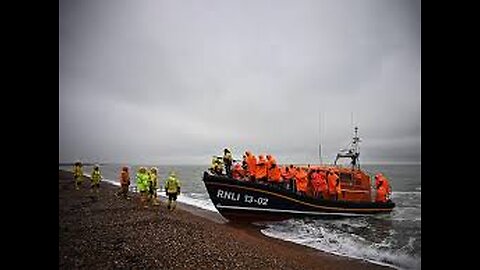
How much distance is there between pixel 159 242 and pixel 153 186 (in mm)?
539

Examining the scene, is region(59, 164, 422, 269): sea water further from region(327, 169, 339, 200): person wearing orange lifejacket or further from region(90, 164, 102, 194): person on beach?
region(327, 169, 339, 200): person wearing orange lifejacket

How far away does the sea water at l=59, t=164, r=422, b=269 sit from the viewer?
2881 millimetres

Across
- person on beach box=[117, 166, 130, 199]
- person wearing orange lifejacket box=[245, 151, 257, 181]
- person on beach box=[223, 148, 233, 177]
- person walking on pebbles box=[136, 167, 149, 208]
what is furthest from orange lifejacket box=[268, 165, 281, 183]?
person on beach box=[117, 166, 130, 199]

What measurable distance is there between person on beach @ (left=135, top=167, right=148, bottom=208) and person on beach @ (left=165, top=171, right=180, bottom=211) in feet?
0.63

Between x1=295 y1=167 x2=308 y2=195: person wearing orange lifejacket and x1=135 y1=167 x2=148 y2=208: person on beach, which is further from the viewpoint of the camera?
x1=295 y1=167 x2=308 y2=195: person wearing orange lifejacket

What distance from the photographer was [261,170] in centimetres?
305

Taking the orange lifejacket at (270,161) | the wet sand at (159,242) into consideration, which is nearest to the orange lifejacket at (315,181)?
the orange lifejacket at (270,161)

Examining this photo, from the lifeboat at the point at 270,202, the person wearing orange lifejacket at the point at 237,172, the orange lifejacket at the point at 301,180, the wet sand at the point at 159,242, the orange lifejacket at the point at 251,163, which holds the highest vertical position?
the orange lifejacket at the point at 251,163

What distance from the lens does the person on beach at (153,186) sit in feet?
9.86

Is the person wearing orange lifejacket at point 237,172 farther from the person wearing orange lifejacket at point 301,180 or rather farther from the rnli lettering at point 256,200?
the person wearing orange lifejacket at point 301,180
